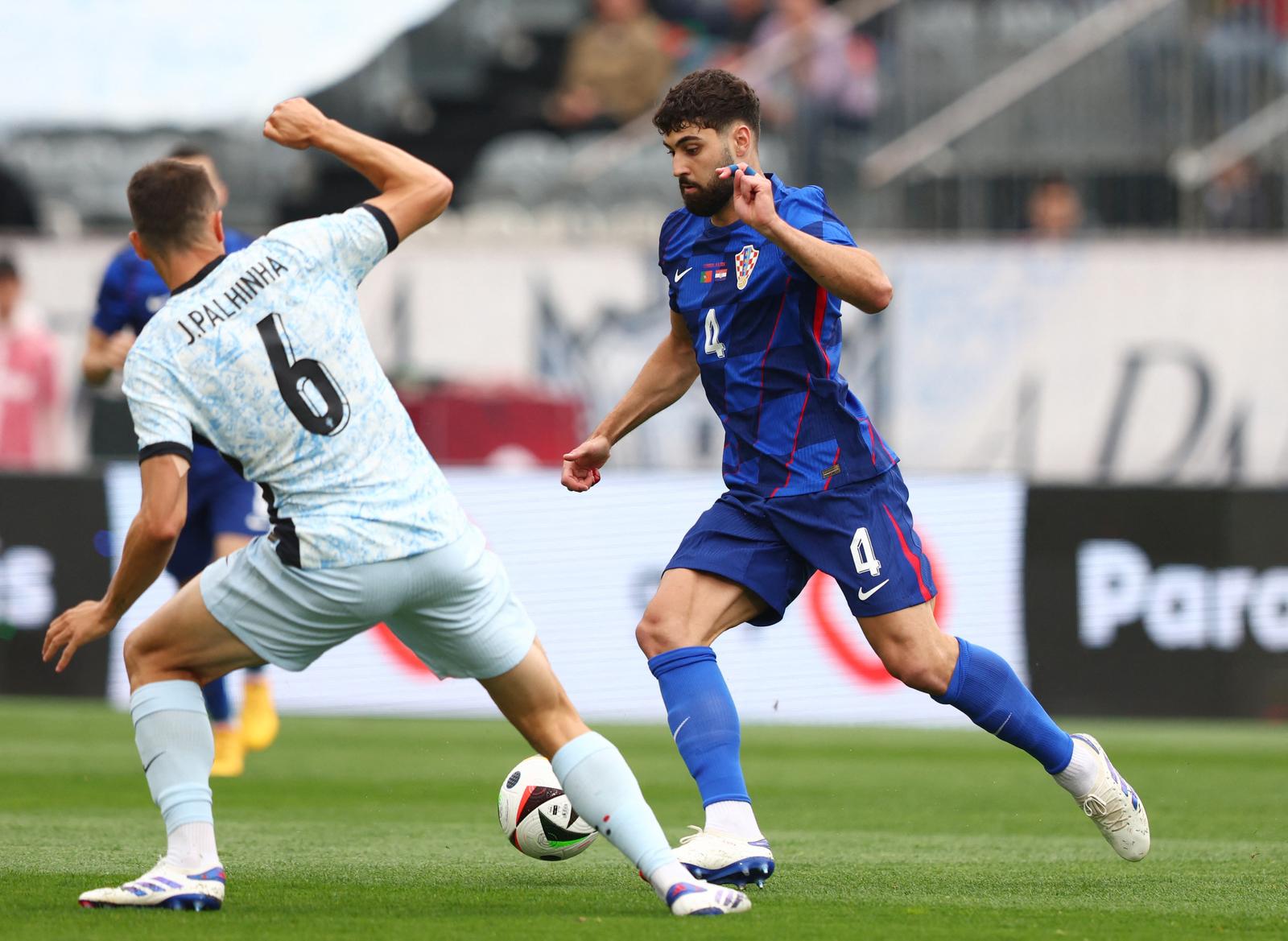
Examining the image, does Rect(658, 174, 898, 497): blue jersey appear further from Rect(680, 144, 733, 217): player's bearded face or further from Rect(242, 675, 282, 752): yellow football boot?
Rect(242, 675, 282, 752): yellow football boot

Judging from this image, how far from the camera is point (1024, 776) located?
29.7 feet

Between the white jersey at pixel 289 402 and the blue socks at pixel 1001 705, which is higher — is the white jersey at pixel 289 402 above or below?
above

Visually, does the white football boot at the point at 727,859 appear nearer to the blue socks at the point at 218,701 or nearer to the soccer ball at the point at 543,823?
the soccer ball at the point at 543,823

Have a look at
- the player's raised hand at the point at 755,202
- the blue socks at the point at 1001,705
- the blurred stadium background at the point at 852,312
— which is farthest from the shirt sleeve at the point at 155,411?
the blurred stadium background at the point at 852,312

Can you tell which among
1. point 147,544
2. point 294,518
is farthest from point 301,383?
point 147,544

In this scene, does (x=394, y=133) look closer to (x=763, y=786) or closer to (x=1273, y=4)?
(x=1273, y=4)

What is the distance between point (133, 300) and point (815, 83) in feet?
27.7

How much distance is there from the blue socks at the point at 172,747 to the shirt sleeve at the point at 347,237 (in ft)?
3.67

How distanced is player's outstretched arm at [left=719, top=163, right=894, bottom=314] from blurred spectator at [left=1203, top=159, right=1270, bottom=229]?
1027cm

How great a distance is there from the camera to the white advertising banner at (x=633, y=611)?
11.4 meters

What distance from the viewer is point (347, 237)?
4.74 metres

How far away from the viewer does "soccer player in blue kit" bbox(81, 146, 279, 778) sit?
805 centimetres

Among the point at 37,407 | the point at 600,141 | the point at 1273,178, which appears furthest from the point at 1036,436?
the point at 37,407

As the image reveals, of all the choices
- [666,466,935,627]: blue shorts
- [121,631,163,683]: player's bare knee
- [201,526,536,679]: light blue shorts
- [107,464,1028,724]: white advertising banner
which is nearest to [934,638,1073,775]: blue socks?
[666,466,935,627]: blue shorts
